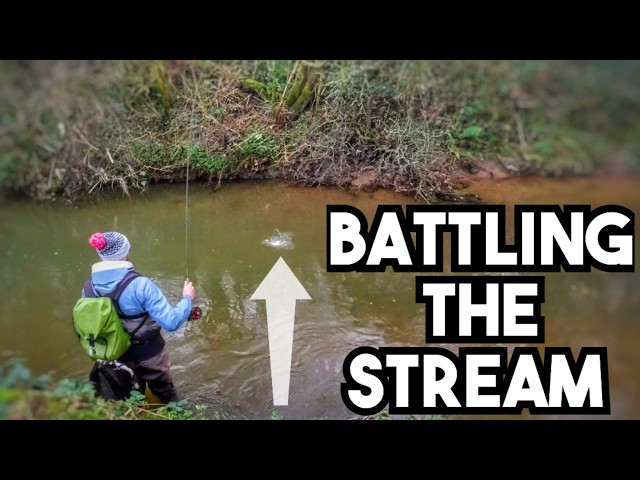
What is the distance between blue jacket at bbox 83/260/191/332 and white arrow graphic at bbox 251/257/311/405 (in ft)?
3.69

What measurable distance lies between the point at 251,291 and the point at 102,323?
5.45 feet

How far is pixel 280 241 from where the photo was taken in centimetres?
486

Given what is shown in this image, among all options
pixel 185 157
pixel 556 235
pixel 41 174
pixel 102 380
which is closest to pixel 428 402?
pixel 556 235

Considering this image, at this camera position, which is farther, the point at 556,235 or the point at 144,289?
the point at 556,235

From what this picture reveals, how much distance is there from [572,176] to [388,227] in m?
2.53

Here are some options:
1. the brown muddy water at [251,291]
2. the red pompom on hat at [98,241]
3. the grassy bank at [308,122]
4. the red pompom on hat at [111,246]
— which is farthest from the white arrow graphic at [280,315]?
the red pompom on hat at [98,241]

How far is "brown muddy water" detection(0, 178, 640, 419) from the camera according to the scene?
410 cm

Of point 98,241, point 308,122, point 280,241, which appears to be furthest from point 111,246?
point 308,122

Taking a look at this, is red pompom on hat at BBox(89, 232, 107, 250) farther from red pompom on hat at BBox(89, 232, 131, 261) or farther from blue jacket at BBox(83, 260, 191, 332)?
blue jacket at BBox(83, 260, 191, 332)

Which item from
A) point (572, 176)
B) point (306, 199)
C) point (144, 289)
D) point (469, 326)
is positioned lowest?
point (469, 326)

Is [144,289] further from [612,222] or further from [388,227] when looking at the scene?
[612,222]

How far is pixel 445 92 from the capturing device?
5.58 meters

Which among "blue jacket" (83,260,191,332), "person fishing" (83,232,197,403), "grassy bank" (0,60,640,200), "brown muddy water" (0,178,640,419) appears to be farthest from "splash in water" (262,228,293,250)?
"blue jacket" (83,260,191,332)

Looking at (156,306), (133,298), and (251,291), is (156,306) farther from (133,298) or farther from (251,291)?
(251,291)
